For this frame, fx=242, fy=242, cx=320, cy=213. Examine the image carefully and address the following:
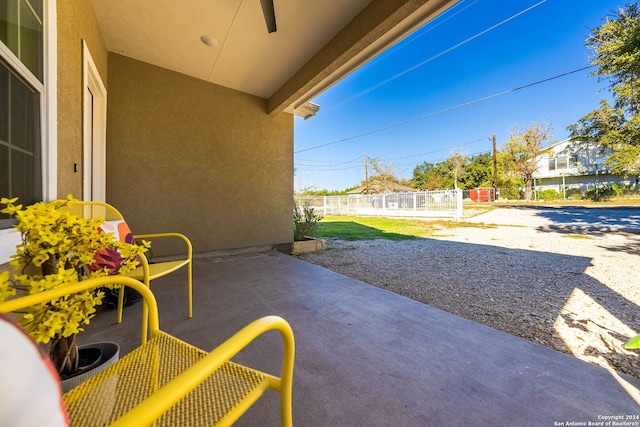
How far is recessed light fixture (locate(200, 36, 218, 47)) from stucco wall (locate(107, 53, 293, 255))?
2.81ft

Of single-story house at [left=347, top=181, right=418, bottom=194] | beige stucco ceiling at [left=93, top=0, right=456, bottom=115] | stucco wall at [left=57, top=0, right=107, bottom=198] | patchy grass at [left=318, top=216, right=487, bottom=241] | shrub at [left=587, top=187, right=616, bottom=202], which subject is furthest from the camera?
single-story house at [left=347, top=181, right=418, bottom=194]

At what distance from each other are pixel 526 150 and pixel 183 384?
24.5 meters

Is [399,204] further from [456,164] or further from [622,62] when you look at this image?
[456,164]

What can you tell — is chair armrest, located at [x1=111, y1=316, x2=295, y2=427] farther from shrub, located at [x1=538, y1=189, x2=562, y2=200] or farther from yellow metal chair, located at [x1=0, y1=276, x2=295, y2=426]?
shrub, located at [x1=538, y1=189, x2=562, y2=200]

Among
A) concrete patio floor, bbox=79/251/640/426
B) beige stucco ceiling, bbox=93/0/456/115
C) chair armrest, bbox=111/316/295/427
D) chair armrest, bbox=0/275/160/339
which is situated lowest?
concrete patio floor, bbox=79/251/640/426

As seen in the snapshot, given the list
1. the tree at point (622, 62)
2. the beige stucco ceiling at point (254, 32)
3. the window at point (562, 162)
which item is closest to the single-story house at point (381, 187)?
the tree at point (622, 62)

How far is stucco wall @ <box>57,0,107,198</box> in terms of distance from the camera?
1435 mm

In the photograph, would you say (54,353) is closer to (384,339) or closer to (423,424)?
(423,424)

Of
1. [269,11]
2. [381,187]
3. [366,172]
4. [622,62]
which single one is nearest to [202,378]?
[269,11]

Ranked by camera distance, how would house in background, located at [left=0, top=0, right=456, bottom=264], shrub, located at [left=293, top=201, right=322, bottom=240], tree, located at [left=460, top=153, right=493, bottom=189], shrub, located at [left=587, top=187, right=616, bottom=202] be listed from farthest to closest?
1. tree, located at [left=460, top=153, right=493, bottom=189]
2. shrub, located at [left=587, top=187, right=616, bottom=202]
3. shrub, located at [left=293, top=201, right=322, bottom=240]
4. house in background, located at [left=0, top=0, right=456, bottom=264]

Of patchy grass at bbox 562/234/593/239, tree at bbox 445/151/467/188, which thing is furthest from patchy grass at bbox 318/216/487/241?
tree at bbox 445/151/467/188

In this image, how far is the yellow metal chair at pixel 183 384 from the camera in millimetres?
553

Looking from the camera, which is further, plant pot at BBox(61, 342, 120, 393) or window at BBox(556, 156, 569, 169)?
window at BBox(556, 156, 569, 169)

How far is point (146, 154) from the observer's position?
308 centimetres
